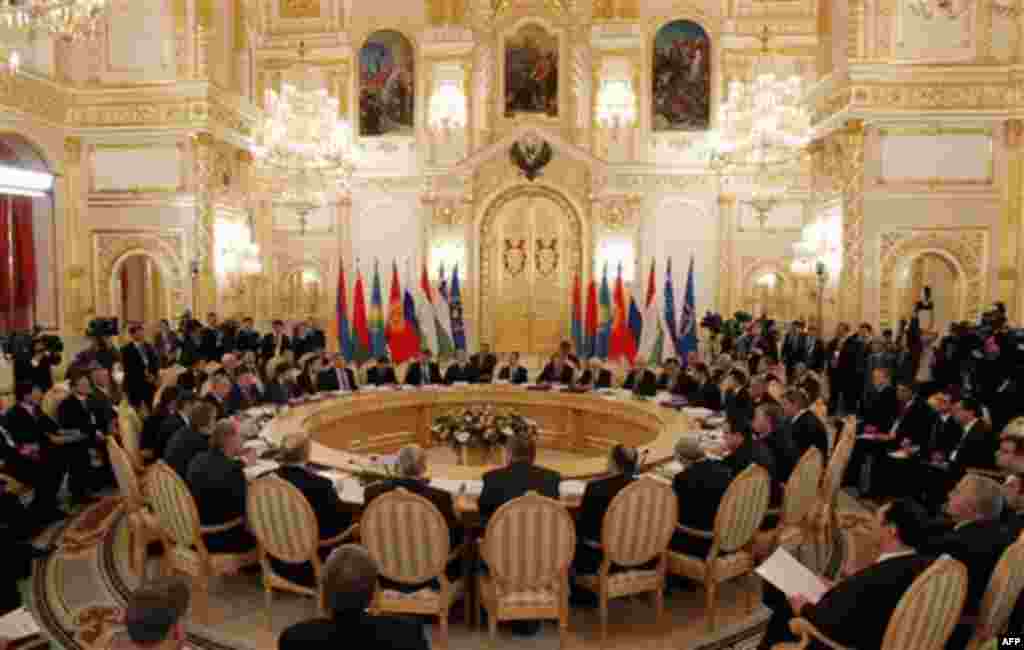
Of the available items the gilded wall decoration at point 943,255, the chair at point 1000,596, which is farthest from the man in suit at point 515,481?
the gilded wall decoration at point 943,255

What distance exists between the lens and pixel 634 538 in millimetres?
4945

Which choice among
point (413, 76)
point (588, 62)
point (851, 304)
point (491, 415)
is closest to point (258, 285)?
point (413, 76)

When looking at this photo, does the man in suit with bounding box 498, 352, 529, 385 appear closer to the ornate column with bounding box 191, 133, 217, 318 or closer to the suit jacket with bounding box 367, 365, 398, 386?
the suit jacket with bounding box 367, 365, 398, 386

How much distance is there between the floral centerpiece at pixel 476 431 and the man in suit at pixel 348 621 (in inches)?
227

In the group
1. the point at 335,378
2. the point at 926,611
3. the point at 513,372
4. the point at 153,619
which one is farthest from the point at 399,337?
the point at 153,619

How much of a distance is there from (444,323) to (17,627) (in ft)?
52.8

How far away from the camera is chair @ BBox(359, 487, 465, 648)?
4590mm

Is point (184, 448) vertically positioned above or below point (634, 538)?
above

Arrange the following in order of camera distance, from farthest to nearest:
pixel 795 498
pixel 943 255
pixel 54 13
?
pixel 943 255 < pixel 54 13 < pixel 795 498

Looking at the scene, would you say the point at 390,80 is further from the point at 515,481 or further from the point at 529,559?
the point at 529,559

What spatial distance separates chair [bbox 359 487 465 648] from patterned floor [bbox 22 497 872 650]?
50cm

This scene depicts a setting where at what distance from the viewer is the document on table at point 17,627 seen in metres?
3.42

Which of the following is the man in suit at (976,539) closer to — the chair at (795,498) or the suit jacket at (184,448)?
the chair at (795,498)

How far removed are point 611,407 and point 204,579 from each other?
567 centimetres
